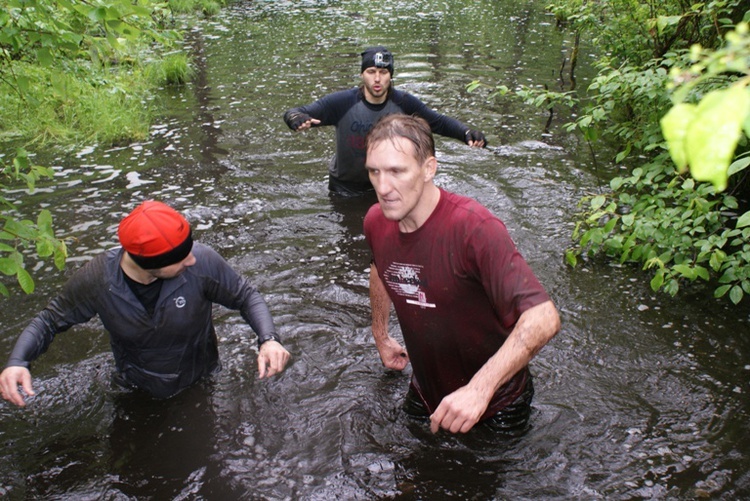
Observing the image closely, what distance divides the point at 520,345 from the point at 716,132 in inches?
85.4

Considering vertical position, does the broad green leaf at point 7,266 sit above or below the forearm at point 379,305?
above

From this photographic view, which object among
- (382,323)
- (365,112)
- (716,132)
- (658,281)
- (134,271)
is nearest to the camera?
(716,132)

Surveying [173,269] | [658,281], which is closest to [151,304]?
[173,269]

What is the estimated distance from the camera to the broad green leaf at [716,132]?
0.77m

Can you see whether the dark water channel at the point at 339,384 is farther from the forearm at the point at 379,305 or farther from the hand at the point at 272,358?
the hand at the point at 272,358

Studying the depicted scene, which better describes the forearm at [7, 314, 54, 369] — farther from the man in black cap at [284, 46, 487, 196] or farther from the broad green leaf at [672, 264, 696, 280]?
the broad green leaf at [672, 264, 696, 280]

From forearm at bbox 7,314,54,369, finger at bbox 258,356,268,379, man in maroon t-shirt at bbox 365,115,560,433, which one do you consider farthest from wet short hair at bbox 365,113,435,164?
forearm at bbox 7,314,54,369

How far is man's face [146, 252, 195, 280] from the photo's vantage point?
370 centimetres

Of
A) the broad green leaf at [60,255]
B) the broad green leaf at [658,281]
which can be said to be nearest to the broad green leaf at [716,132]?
the broad green leaf at [60,255]

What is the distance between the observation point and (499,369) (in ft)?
9.44

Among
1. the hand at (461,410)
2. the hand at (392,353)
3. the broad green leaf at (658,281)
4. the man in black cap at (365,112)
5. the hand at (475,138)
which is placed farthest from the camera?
the man in black cap at (365,112)

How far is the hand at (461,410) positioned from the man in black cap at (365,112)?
447 cm

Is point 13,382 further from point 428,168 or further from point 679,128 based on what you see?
point 679,128

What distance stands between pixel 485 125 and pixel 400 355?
7795 millimetres
